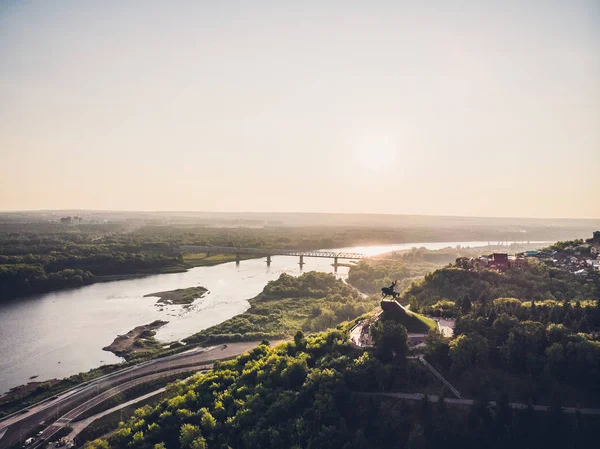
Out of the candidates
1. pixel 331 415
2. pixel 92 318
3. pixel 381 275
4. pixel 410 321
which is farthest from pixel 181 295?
pixel 331 415

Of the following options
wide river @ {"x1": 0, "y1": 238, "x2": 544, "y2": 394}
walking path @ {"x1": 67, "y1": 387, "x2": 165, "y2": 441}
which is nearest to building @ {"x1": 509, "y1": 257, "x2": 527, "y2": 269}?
wide river @ {"x1": 0, "y1": 238, "x2": 544, "y2": 394}

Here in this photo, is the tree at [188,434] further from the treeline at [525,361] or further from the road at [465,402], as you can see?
the treeline at [525,361]

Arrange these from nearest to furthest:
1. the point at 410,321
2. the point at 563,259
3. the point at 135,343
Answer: the point at 410,321 → the point at 135,343 → the point at 563,259

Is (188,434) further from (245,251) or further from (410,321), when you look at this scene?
(245,251)

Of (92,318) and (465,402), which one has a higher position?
(465,402)

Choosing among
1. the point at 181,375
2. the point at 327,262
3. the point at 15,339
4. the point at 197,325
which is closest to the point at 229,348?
the point at 181,375

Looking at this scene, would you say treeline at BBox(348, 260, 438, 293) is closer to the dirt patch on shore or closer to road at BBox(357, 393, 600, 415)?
the dirt patch on shore

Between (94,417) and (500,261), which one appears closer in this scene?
(94,417)

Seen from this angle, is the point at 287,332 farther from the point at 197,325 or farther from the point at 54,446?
the point at 54,446

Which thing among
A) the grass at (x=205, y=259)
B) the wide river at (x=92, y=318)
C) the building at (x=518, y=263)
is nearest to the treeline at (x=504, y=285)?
the building at (x=518, y=263)
